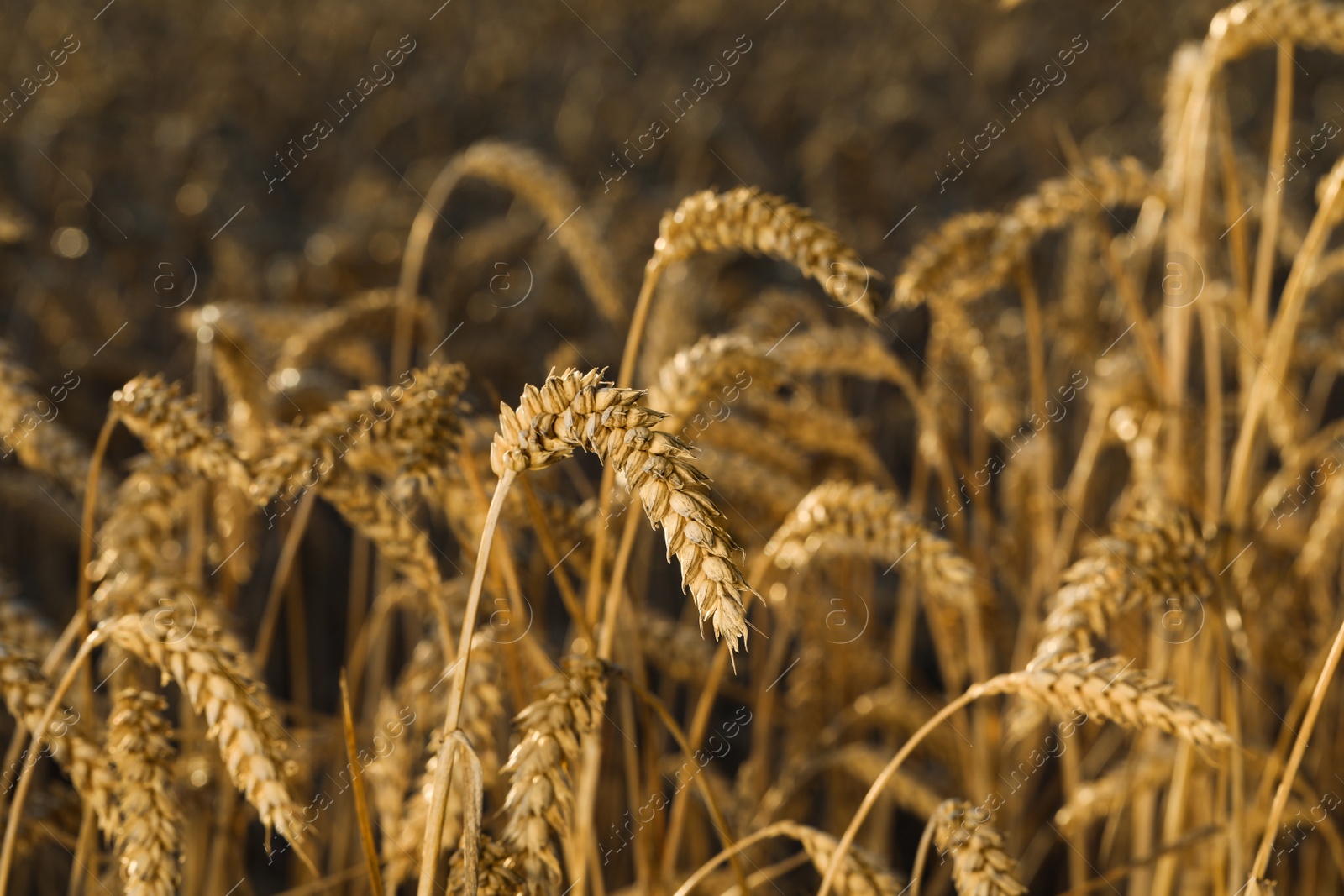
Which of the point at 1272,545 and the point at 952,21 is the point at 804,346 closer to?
the point at 1272,545

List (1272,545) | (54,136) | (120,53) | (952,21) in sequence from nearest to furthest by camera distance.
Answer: (1272,545), (54,136), (120,53), (952,21)

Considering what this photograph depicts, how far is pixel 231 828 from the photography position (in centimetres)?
174

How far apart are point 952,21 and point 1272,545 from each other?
781 cm

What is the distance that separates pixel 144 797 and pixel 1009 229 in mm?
1464

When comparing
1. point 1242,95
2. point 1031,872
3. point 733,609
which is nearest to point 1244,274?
point 1031,872

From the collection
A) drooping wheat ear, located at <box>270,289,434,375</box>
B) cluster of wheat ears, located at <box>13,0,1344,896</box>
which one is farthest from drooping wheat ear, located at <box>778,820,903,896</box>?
drooping wheat ear, located at <box>270,289,434,375</box>

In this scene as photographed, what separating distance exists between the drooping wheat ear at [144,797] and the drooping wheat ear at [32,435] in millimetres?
526

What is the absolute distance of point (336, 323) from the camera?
6.28ft

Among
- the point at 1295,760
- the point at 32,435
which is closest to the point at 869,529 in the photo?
the point at 1295,760

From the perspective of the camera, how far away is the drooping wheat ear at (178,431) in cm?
113

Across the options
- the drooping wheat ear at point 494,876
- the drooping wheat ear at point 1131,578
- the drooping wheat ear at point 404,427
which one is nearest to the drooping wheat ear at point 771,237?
the drooping wheat ear at point 404,427

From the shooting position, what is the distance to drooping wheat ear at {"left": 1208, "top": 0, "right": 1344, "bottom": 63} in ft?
4.95

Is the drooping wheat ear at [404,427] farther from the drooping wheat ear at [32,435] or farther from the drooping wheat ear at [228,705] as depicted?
the drooping wheat ear at [32,435]

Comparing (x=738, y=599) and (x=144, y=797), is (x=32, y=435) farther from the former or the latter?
(x=738, y=599)
